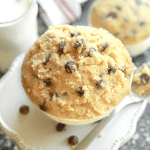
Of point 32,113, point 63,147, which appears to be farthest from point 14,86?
point 63,147

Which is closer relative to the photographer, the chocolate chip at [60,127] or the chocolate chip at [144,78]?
the chocolate chip at [60,127]

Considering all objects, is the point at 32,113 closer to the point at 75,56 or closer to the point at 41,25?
the point at 75,56

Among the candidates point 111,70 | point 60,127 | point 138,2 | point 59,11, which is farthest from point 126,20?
point 60,127

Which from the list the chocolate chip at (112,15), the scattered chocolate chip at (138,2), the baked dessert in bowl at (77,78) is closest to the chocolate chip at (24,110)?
the baked dessert in bowl at (77,78)

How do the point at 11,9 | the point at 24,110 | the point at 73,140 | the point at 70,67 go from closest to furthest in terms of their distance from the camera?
1. the point at 70,67
2. the point at 73,140
3. the point at 24,110
4. the point at 11,9

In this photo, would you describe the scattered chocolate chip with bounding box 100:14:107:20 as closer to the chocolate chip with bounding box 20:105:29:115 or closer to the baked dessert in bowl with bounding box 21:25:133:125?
the baked dessert in bowl with bounding box 21:25:133:125

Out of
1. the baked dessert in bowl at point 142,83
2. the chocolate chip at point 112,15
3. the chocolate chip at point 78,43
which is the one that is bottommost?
the baked dessert in bowl at point 142,83

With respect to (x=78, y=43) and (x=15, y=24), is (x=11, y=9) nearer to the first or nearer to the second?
(x=15, y=24)

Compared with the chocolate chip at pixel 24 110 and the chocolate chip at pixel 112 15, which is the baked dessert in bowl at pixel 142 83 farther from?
the chocolate chip at pixel 24 110
